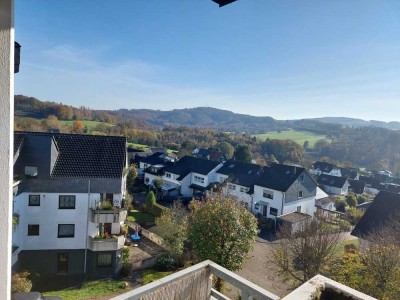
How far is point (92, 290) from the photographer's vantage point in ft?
48.4

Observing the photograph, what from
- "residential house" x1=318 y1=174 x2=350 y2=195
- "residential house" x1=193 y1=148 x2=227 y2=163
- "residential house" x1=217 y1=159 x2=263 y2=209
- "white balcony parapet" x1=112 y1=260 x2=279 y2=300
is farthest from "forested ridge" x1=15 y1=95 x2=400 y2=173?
"white balcony parapet" x1=112 y1=260 x2=279 y2=300

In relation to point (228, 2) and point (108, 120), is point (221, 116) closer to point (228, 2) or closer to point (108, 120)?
point (108, 120)

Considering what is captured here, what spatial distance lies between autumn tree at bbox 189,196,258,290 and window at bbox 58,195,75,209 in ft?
23.8

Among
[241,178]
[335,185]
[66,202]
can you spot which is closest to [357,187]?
[335,185]

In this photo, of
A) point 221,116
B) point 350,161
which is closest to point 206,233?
point 350,161

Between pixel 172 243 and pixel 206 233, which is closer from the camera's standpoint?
pixel 206 233

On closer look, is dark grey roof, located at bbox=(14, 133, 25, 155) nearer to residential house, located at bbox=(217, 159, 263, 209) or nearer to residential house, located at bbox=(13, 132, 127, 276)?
residential house, located at bbox=(13, 132, 127, 276)

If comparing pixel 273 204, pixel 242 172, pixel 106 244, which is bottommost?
pixel 273 204

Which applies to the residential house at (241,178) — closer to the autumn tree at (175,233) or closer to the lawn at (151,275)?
the autumn tree at (175,233)

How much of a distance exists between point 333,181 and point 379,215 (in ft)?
97.0

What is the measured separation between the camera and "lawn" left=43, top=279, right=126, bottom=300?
45.0 ft

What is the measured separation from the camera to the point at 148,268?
712 inches

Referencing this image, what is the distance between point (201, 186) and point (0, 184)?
37.4 meters

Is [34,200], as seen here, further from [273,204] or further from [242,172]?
[242,172]
